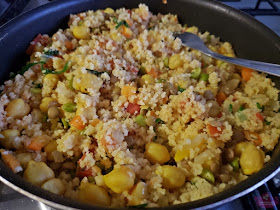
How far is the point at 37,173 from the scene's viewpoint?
904mm

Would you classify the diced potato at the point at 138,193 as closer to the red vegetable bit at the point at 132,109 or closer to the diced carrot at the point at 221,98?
the red vegetable bit at the point at 132,109

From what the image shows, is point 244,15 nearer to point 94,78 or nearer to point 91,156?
point 94,78

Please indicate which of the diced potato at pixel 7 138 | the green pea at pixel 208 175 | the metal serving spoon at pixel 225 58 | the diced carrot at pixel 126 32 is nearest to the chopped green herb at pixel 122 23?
the diced carrot at pixel 126 32

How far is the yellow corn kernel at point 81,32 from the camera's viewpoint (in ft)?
4.68

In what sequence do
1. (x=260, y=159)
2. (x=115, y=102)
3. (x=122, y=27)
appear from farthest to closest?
1. (x=122, y=27)
2. (x=115, y=102)
3. (x=260, y=159)

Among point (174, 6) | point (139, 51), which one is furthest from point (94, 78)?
point (174, 6)

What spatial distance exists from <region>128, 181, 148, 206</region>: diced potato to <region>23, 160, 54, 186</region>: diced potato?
0.26 m

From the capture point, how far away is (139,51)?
1.38 m

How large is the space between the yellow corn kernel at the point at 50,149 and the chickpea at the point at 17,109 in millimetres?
181

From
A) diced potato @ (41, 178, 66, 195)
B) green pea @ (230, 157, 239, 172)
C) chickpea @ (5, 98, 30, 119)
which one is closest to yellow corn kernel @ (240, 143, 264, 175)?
green pea @ (230, 157, 239, 172)

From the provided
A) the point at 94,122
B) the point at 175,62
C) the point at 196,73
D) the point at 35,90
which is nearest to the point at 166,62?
the point at 175,62

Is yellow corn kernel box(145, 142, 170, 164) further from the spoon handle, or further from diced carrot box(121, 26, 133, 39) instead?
diced carrot box(121, 26, 133, 39)

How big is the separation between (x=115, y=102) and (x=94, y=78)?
0.13 metres

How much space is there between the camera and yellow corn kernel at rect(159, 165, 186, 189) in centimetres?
94
